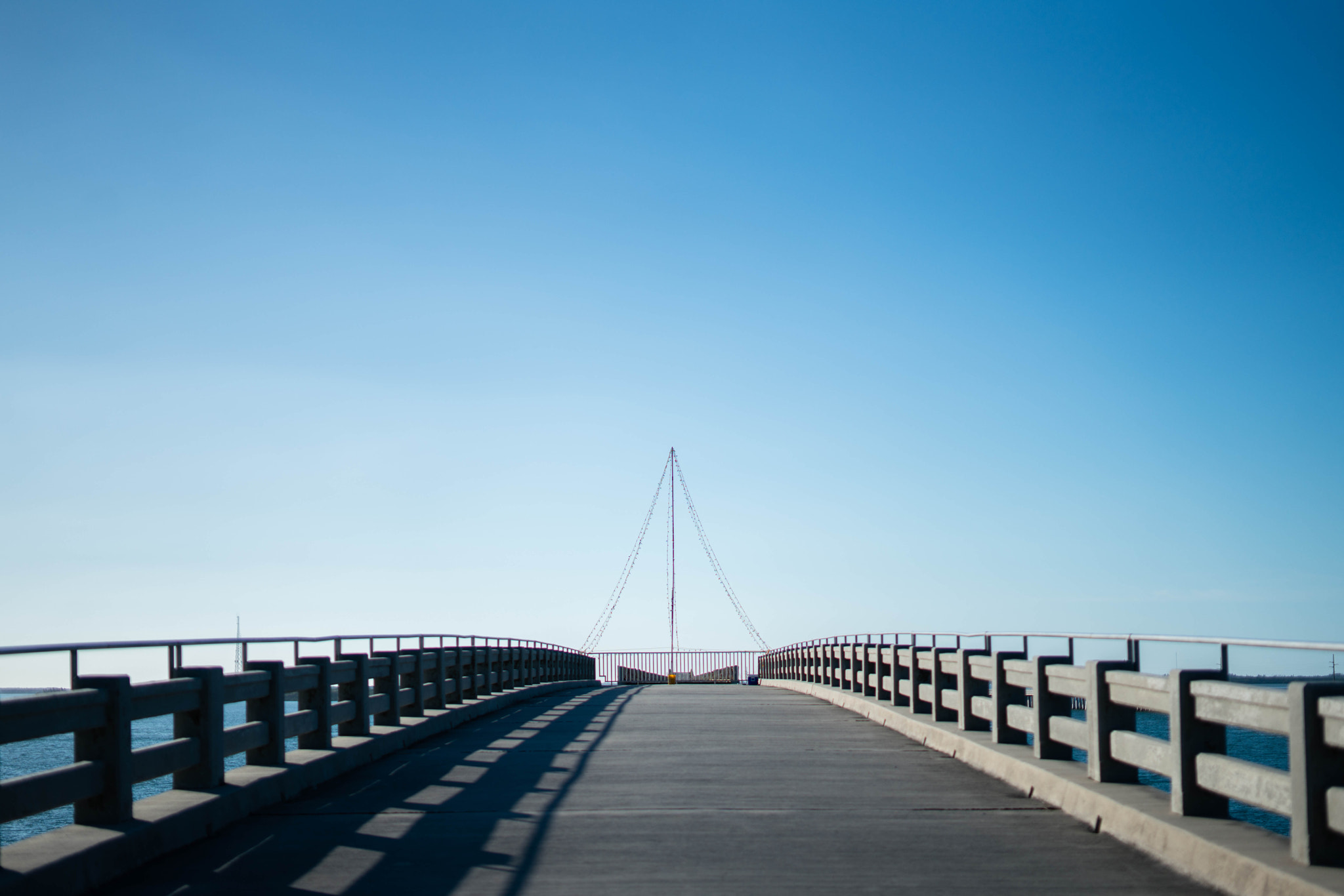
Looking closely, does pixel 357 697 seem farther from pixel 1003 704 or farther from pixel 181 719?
pixel 1003 704

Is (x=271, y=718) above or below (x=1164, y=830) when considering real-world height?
above

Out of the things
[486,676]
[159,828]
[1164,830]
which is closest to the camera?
[1164,830]

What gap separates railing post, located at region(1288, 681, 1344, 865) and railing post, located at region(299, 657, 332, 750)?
8.26 meters

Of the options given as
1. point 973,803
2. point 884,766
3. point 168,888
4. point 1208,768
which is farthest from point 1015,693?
point 168,888

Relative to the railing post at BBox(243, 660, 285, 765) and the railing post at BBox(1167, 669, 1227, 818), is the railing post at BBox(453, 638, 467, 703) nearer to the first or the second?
the railing post at BBox(243, 660, 285, 765)

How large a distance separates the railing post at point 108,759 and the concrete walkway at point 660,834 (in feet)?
1.35

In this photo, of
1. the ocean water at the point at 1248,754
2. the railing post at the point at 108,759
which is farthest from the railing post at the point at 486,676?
the ocean water at the point at 1248,754

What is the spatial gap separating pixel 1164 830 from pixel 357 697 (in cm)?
836

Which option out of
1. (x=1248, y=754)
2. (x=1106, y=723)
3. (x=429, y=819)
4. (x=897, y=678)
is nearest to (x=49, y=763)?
(x=897, y=678)

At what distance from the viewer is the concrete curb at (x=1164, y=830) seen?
18.8ft

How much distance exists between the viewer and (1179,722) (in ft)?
23.9

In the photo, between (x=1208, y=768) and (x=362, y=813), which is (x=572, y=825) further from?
(x=1208, y=768)

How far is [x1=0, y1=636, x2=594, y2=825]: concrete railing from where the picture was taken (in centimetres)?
657

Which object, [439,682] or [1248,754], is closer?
[439,682]
